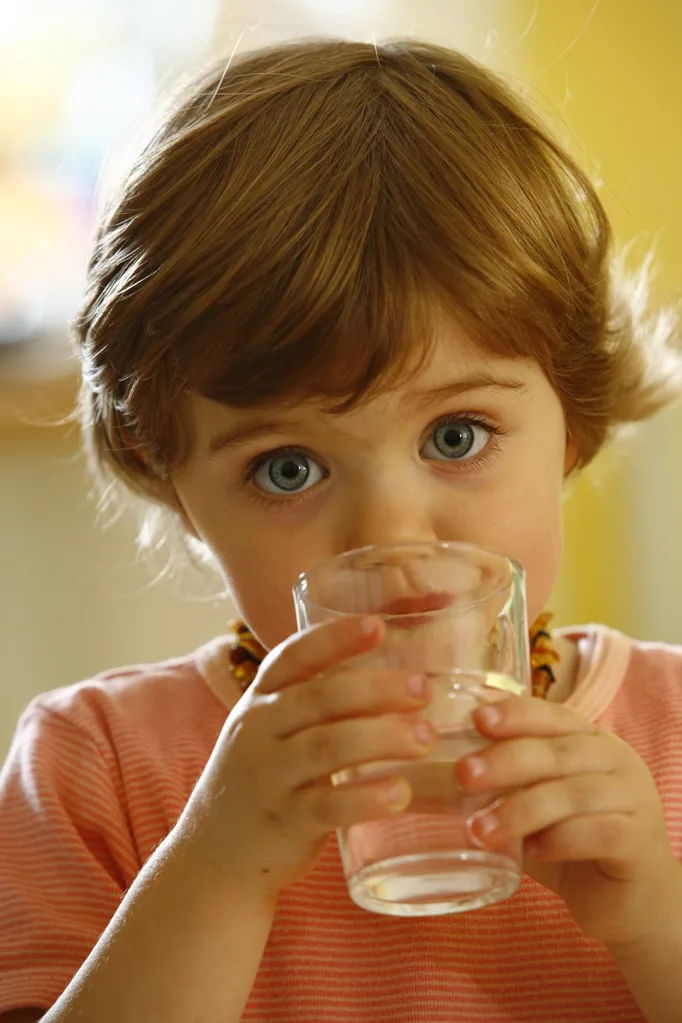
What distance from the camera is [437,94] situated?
3.15 feet

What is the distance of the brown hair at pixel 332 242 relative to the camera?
84 cm

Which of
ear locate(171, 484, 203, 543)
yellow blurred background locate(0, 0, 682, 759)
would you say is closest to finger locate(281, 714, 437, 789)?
ear locate(171, 484, 203, 543)

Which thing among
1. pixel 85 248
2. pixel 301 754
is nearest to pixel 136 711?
pixel 301 754

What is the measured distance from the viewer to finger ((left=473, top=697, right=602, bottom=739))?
0.65m

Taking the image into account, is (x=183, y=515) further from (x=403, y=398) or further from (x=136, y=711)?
(x=403, y=398)

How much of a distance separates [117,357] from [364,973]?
1.60 ft

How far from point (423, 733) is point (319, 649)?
7 centimetres

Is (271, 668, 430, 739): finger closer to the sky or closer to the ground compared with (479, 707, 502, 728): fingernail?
closer to the sky

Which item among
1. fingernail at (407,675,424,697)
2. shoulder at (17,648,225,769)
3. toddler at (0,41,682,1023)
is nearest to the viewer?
fingernail at (407,675,424,697)

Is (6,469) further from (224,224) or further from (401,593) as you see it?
(401,593)

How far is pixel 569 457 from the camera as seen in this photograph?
3.71 feet

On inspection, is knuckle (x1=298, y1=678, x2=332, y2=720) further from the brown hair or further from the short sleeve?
the short sleeve

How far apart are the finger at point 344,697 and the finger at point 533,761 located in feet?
Answer: 0.15

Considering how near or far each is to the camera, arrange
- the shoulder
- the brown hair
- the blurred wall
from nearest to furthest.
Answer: the brown hair, the shoulder, the blurred wall
